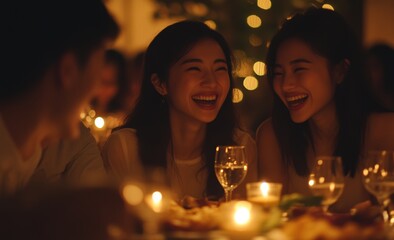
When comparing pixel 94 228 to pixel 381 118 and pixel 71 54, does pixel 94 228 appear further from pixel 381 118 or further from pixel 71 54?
pixel 381 118

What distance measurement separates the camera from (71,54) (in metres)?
1.66

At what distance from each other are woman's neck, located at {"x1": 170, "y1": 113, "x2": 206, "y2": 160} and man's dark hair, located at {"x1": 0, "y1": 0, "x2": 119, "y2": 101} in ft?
5.10

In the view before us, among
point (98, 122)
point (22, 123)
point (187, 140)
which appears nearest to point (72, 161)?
point (22, 123)

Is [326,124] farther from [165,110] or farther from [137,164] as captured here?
[137,164]

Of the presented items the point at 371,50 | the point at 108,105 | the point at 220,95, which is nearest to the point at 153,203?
the point at 220,95

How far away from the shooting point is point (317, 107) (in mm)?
3010

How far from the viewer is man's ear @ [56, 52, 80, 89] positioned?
64.5 inches

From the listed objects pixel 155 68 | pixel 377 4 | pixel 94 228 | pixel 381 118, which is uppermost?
pixel 377 4

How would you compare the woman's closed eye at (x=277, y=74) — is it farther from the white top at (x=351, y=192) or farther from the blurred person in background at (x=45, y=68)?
the blurred person in background at (x=45, y=68)

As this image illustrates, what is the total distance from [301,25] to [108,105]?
3.84 m

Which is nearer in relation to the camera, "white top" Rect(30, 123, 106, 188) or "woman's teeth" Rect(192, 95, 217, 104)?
"white top" Rect(30, 123, 106, 188)

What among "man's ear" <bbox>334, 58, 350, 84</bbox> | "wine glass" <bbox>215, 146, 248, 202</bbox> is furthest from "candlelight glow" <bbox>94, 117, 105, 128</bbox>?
"wine glass" <bbox>215, 146, 248, 202</bbox>

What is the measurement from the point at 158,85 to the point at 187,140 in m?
0.31

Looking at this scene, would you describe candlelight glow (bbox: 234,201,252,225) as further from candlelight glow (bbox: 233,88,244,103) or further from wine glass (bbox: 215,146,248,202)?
candlelight glow (bbox: 233,88,244,103)
